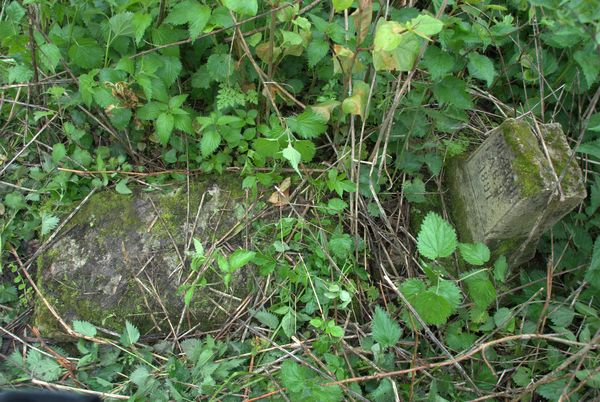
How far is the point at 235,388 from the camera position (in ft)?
6.30

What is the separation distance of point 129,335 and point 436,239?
1301 millimetres

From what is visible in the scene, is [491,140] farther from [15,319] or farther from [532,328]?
[15,319]

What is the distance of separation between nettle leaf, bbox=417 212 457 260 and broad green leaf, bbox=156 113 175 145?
1167 mm

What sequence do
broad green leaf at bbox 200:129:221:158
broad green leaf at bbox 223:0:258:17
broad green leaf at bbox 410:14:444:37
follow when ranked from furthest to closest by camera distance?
broad green leaf at bbox 200:129:221:158 → broad green leaf at bbox 223:0:258:17 → broad green leaf at bbox 410:14:444:37

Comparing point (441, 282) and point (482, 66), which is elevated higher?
point (482, 66)

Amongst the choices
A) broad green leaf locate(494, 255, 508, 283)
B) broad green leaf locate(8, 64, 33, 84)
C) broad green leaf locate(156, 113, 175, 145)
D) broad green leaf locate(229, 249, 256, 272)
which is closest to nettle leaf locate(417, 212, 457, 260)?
broad green leaf locate(494, 255, 508, 283)

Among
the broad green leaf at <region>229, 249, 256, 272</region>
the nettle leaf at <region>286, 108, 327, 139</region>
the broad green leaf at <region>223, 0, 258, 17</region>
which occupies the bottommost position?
the broad green leaf at <region>229, 249, 256, 272</region>

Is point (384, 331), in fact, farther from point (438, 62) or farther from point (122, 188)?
point (122, 188)

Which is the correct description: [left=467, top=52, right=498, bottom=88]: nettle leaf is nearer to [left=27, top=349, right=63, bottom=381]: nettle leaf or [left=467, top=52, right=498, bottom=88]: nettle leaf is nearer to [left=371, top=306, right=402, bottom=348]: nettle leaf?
[left=371, top=306, right=402, bottom=348]: nettle leaf

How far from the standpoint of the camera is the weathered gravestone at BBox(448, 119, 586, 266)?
1.87 m

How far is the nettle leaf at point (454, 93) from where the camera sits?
2043 mm

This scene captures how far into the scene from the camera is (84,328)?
2.06 metres

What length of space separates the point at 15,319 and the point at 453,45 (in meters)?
2.21

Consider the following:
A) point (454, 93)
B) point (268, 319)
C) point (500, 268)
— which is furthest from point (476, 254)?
point (268, 319)
